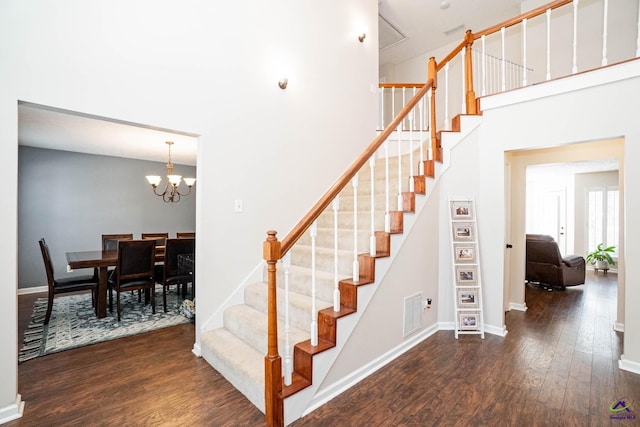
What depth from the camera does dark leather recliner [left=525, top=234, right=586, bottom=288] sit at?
16.7 feet

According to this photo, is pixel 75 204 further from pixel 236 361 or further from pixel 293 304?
pixel 293 304

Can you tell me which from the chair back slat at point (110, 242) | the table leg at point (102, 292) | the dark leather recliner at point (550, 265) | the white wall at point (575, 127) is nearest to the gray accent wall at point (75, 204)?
the chair back slat at point (110, 242)

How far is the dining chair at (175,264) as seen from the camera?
158 inches

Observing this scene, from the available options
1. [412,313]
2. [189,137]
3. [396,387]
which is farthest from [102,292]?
[412,313]

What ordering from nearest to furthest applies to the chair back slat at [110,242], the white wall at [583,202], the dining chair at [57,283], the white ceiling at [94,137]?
the dining chair at [57,283] < the white ceiling at [94,137] < the chair back slat at [110,242] < the white wall at [583,202]

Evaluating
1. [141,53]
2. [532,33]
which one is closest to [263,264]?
[141,53]

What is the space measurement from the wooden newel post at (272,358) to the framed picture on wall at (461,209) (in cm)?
235

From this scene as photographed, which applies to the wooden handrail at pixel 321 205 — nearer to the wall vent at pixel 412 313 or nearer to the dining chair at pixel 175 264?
the wall vent at pixel 412 313

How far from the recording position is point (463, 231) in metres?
3.31

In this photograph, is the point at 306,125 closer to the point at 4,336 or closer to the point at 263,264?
the point at 263,264

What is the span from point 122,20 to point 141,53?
0.80ft

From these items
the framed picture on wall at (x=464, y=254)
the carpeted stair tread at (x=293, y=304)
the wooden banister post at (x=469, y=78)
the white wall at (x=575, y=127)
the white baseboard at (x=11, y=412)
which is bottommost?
the white baseboard at (x=11, y=412)

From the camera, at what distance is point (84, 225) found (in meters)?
5.54

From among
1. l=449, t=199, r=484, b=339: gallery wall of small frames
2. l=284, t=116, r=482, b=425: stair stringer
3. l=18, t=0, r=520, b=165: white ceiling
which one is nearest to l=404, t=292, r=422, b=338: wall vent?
l=284, t=116, r=482, b=425: stair stringer
